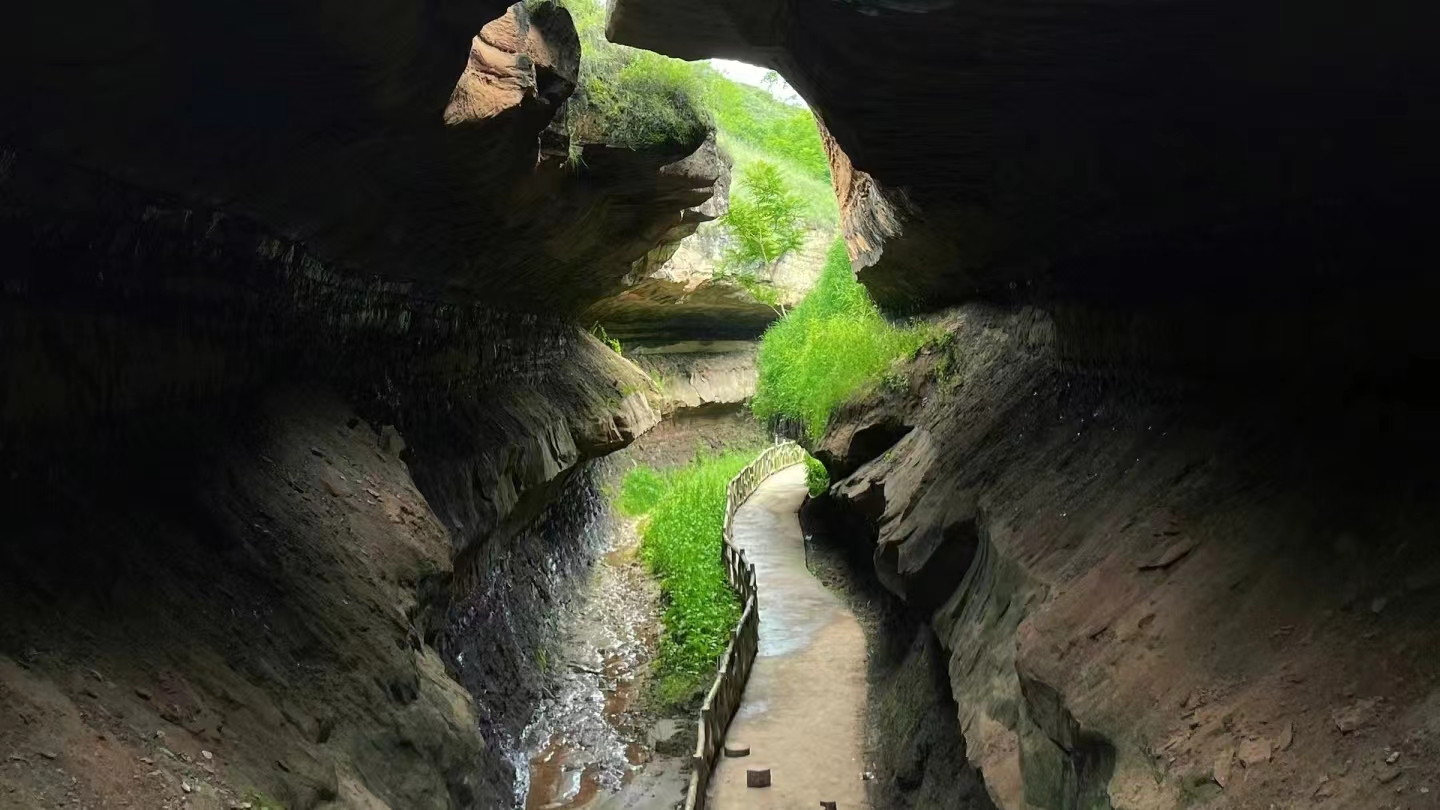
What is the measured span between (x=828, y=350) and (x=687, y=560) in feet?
Result: 16.8

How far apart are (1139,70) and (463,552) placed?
24.0 ft

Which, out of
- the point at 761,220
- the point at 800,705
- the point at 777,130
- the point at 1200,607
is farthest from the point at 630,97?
the point at 777,130

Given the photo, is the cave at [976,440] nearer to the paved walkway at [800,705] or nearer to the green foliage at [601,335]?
the paved walkway at [800,705]

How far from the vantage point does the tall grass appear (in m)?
13.4

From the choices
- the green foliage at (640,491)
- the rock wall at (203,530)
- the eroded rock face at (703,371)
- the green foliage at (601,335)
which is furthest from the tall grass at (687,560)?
the rock wall at (203,530)

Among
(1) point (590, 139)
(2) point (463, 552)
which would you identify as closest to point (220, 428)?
(2) point (463, 552)

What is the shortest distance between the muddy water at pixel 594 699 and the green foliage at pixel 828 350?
4.97 m

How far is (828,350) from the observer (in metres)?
18.1

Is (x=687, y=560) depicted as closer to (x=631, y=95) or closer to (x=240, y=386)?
(x=631, y=95)

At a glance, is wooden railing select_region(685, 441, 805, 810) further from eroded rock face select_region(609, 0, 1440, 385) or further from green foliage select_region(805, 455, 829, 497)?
eroded rock face select_region(609, 0, 1440, 385)

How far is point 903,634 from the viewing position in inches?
454

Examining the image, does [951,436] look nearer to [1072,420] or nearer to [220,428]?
[1072,420]

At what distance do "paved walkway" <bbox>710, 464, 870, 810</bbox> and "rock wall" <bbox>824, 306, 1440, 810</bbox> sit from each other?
324cm

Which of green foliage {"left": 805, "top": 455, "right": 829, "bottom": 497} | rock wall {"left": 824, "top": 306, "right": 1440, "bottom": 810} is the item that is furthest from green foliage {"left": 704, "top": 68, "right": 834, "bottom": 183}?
rock wall {"left": 824, "top": 306, "right": 1440, "bottom": 810}
